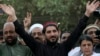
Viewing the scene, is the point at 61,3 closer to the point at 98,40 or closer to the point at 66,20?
the point at 66,20

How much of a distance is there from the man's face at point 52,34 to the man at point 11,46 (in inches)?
15.1

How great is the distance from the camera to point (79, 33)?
5.89 m

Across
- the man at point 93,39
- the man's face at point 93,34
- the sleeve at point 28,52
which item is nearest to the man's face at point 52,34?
the sleeve at point 28,52

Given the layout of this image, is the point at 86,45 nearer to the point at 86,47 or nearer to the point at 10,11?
the point at 86,47

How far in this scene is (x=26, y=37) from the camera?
579 centimetres

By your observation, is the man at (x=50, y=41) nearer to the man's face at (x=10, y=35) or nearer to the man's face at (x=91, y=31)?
the man's face at (x=10, y=35)

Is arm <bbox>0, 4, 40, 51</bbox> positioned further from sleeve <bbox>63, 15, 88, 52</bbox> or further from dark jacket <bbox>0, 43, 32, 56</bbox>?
sleeve <bbox>63, 15, 88, 52</bbox>

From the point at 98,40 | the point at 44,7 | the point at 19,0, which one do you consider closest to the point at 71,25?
the point at 44,7

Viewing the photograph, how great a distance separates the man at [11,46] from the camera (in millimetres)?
5871

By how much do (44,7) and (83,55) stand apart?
10768 mm

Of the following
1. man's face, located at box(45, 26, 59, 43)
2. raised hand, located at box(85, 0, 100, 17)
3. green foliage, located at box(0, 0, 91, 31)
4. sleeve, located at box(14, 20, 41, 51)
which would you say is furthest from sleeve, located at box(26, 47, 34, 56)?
green foliage, located at box(0, 0, 91, 31)

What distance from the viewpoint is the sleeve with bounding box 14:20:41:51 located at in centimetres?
579

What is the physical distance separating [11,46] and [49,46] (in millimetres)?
601

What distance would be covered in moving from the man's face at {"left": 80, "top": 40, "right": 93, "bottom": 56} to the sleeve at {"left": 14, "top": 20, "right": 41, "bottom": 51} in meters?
0.65
